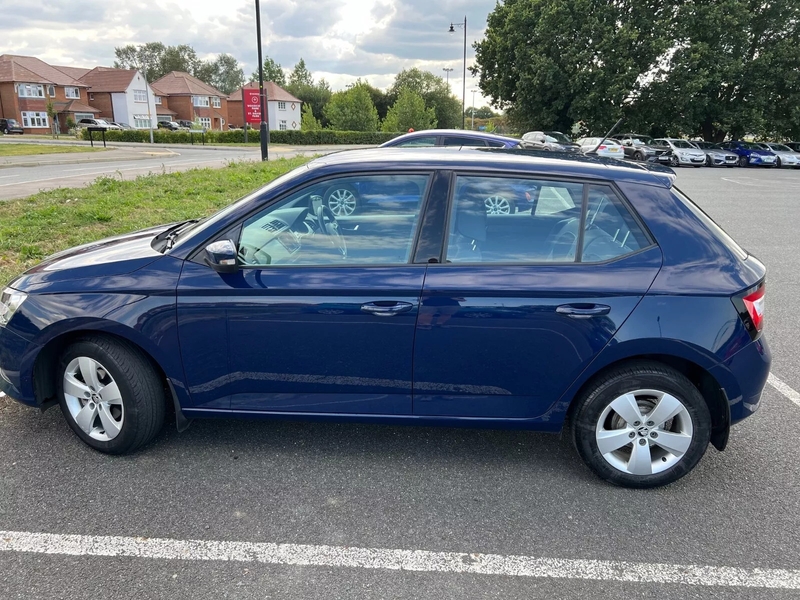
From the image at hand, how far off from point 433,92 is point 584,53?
2557 inches

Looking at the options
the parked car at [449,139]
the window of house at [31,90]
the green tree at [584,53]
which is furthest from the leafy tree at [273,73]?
the parked car at [449,139]

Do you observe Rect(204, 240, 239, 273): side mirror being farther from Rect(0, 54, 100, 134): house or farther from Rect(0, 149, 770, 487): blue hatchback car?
Rect(0, 54, 100, 134): house

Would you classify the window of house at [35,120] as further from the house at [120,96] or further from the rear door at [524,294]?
the rear door at [524,294]

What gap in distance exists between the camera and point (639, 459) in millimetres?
3125

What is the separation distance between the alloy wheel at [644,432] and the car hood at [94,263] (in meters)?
2.54

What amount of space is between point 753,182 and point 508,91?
92.4 feet

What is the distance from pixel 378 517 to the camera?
2936 mm

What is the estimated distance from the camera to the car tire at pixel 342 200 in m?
3.36

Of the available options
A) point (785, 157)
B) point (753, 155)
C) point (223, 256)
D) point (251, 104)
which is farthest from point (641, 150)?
point (223, 256)

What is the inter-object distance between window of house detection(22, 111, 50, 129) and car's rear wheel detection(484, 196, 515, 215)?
82.5 m

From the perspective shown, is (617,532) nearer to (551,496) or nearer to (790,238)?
(551,496)

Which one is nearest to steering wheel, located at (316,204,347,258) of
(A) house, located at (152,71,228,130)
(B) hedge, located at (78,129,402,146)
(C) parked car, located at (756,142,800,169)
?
(C) parked car, located at (756,142,800,169)

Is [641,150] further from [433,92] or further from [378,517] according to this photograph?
[433,92]

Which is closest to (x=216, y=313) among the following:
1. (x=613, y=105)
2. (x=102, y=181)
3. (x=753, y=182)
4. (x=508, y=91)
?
(x=102, y=181)
